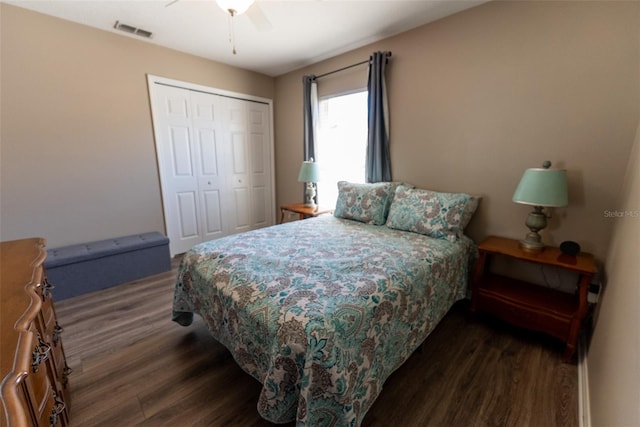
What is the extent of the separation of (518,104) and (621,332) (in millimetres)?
1673

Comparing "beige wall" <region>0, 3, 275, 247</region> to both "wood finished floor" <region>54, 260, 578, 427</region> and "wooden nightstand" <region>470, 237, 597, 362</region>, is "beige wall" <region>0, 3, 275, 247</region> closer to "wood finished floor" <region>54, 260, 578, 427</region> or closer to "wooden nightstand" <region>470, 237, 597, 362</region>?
"wood finished floor" <region>54, 260, 578, 427</region>

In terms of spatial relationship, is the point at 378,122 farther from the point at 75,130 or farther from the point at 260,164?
the point at 75,130

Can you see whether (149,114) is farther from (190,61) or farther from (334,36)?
(334,36)

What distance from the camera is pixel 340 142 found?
3.42m

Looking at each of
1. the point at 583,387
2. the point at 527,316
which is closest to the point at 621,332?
the point at 583,387

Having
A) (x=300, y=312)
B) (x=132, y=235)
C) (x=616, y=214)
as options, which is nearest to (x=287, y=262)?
(x=300, y=312)

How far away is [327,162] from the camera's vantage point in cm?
363

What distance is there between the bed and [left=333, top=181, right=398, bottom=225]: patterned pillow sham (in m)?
0.16

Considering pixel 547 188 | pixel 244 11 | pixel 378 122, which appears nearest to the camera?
pixel 547 188

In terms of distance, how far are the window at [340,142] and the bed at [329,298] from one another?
1038mm

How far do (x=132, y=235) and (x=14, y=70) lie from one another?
1728 mm

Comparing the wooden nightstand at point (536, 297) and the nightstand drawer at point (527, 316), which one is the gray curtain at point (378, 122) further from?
the nightstand drawer at point (527, 316)

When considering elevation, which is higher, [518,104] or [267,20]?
[267,20]

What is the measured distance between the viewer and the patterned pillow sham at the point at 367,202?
258 cm
